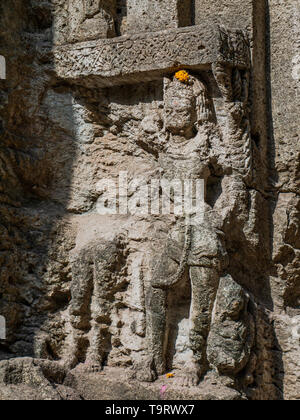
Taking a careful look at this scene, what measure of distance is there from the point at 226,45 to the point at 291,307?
6.39 feet

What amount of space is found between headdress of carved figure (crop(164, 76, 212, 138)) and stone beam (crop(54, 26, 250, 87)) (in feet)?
0.45

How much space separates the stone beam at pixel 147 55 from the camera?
513 centimetres

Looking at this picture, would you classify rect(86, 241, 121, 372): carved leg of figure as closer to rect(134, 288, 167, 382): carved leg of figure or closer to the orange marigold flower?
rect(134, 288, 167, 382): carved leg of figure

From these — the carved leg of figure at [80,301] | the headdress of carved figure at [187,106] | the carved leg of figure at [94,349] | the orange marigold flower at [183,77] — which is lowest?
the carved leg of figure at [94,349]

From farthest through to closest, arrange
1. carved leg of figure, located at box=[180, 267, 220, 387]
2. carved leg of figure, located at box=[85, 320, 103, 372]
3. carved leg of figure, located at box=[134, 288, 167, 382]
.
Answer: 1. carved leg of figure, located at box=[85, 320, 103, 372]
2. carved leg of figure, located at box=[134, 288, 167, 382]
3. carved leg of figure, located at box=[180, 267, 220, 387]

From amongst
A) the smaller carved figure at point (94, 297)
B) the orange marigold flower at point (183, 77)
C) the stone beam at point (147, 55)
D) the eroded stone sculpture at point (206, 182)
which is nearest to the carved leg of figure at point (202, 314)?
the eroded stone sculpture at point (206, 182)

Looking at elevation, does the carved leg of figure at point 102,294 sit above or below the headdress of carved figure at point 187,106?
below

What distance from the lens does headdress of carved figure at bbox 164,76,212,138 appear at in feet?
17.0

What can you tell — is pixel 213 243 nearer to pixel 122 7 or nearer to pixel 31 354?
pixel 31 354

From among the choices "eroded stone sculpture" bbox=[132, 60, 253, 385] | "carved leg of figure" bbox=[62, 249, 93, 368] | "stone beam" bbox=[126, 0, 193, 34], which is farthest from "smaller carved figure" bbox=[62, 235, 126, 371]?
"stone beam" bbox=[126, 0, 193, 34]

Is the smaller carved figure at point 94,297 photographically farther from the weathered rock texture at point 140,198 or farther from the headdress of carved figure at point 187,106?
the headdress of carved figure at point 187,106

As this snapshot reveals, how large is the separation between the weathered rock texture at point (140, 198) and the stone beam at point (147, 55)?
10 mm

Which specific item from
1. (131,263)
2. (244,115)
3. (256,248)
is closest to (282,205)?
(256,248)

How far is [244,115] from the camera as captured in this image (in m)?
5.22
